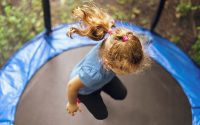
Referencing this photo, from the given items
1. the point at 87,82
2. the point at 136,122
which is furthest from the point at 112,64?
the point at 136,122

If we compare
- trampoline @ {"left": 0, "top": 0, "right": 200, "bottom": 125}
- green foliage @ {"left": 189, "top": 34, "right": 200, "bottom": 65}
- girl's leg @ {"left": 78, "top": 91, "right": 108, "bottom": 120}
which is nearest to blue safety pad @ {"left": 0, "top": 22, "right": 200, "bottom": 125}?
trampoline @ {"left": 0, "top": 0, "right": 200, "bottom": 125}

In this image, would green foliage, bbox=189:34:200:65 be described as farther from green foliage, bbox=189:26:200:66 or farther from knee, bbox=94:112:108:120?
knee, bbox=94:112:108:120

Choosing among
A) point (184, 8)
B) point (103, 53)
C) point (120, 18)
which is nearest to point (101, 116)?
point (103, 53)

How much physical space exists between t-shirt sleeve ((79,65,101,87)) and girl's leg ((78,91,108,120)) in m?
0.21

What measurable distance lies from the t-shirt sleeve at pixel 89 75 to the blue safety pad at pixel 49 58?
0.48 m

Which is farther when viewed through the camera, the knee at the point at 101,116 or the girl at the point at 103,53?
the knee at the point at 101,116

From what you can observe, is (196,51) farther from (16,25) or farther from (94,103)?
(16,25)

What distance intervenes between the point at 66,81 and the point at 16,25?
0.66m

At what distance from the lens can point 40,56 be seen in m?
1.97

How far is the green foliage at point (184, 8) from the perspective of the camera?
2.48 m

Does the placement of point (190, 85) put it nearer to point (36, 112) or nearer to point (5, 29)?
point (36, 112)

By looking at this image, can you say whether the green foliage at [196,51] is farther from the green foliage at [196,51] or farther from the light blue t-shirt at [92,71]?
the light blue t-shirt at [92,71]

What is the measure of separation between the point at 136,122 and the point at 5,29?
1.10m

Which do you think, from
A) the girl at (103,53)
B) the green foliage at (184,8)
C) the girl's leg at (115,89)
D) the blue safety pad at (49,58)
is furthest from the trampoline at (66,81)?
the green foliage at (184,8)
